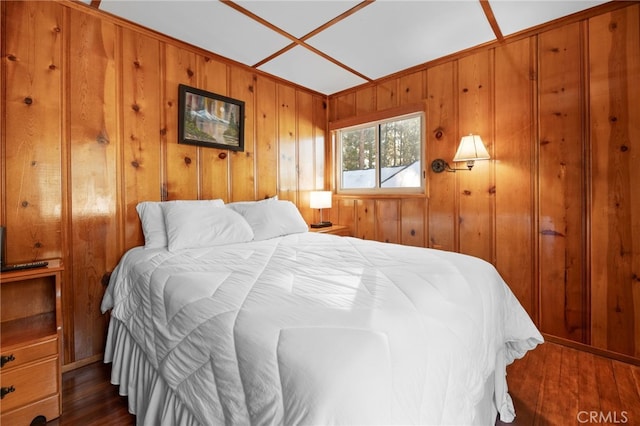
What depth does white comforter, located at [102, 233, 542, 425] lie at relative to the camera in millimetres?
705

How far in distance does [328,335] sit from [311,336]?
46 millimetres

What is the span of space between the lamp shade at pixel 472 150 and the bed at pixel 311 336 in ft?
3.92

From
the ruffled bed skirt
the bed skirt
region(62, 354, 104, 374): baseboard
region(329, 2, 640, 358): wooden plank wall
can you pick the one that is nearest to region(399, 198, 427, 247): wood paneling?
region(329, 2, 640, 358): wooden plank wall

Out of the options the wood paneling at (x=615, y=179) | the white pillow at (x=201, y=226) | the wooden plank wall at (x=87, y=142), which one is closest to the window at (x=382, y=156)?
the wood paneling at (x=615, y=179)

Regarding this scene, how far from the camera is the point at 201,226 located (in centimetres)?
210

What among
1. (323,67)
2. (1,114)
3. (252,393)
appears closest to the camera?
(252,393)

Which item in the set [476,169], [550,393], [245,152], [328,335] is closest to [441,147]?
[476,169]

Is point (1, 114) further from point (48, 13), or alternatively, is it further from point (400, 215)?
point (400, 215)

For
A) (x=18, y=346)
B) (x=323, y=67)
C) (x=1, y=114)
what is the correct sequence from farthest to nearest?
1. (x=323, y=67)
2. (x=1, y=114)
3. (x=18, y=346)

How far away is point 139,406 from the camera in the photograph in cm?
142

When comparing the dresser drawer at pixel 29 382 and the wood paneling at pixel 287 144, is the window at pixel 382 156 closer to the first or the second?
the wood paneling at pixel 287 144

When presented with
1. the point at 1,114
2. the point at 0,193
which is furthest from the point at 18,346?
the point at 1,114

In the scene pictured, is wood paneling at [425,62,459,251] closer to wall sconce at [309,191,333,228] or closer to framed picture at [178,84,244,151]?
wall sconce at [309,191,333,228]

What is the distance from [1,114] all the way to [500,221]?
3.57 metres
